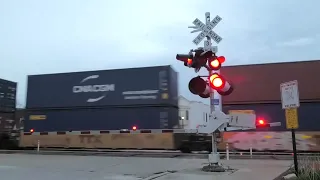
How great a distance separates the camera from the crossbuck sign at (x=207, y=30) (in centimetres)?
1049

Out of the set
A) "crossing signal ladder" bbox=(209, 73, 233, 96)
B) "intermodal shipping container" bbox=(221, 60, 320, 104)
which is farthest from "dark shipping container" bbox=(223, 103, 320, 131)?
"crossing signal ladder" bbox=(209, 73, 233, 96)

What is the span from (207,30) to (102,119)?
41.5ft

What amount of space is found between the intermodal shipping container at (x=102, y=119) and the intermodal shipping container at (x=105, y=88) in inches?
15.7

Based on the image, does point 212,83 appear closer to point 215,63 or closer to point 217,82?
point 217,82

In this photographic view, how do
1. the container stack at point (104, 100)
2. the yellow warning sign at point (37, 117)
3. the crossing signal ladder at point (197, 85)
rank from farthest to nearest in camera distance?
1. the yellow warning sign at point (37, 117)
2. the container stack at point (104, 100)
3. the crossing signal ladder at point (197, 85)

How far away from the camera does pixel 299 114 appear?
18.9m

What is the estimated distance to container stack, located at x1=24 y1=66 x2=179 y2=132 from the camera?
20734mm

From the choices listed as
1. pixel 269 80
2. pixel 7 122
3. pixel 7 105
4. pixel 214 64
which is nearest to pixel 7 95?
pixel 7 105

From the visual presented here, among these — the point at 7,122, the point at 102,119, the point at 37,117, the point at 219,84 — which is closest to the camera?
the point at 219,84

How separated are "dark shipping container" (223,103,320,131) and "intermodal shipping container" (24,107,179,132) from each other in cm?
353

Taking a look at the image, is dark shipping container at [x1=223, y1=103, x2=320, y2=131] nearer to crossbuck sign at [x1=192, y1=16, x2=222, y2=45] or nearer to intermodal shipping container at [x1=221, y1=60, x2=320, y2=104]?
intermodal shipping container at [x1=221, y1=60, x2=320, y2=104]

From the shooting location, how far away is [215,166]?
10.8 m

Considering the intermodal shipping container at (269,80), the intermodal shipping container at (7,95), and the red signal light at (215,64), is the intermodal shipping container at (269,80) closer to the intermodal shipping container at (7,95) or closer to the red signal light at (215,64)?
the red signal light at (215,64)

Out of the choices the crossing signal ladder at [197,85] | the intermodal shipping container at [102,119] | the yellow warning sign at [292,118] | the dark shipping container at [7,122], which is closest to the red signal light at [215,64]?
the crossing signal ladder at [197,85]
